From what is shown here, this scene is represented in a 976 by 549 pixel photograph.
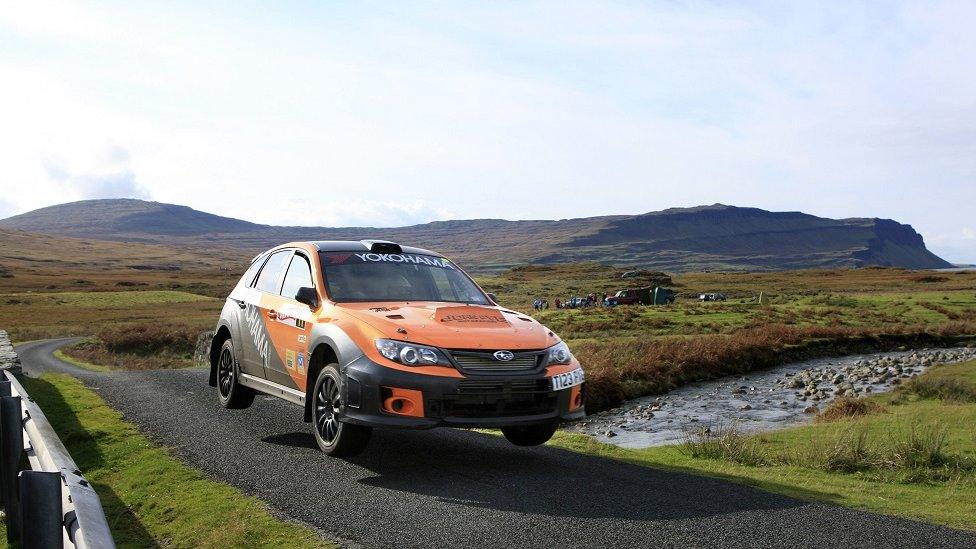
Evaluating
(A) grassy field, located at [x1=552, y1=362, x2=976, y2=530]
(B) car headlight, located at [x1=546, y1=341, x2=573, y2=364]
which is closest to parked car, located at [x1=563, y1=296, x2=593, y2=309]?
(A) grassy field, located at [x1=552, y1=362, x2=976, y2=530]

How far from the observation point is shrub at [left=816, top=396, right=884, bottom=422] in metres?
20.6

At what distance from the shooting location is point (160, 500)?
7.90 meters

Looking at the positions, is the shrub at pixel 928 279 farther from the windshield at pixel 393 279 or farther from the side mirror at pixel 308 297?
the side mirror at pixel 308 297

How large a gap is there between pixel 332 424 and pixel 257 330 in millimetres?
2758

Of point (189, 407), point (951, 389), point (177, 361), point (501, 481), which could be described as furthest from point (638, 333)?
point (501, 481)

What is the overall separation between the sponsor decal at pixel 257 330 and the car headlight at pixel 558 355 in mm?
3933

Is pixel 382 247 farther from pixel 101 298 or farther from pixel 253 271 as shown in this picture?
pixel 101 298

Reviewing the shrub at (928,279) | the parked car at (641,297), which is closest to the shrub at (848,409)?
the parked car at (641,297)

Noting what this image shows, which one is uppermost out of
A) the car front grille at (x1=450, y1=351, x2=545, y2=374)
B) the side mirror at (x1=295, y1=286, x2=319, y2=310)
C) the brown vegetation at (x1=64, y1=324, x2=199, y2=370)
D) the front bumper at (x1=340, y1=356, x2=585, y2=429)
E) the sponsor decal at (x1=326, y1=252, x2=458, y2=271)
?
the sponsor decal at (x1=326, y1=252, x2=458, y2=271)

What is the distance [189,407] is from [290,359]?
4.11 metres

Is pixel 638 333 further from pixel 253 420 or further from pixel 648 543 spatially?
pixel 648 543

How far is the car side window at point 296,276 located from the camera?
10336 millimetres

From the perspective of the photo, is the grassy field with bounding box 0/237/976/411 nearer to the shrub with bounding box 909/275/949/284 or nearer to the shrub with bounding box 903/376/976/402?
the shrub with bounding box 903/376/976/402

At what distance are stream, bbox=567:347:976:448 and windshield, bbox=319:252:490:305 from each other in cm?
797
